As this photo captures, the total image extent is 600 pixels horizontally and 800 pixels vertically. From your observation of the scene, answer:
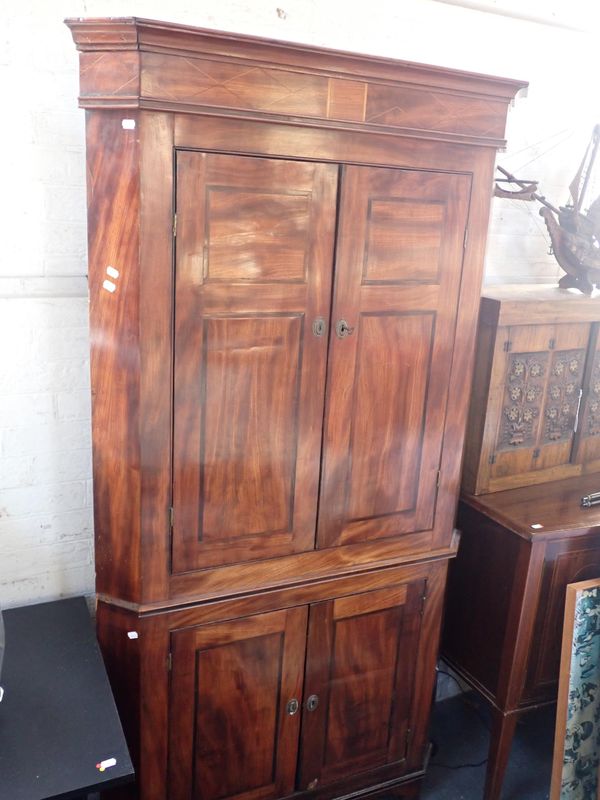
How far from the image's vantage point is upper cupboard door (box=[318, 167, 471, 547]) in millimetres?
1688

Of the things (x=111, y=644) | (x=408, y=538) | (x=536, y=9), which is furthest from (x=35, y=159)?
(x=536, y=9)

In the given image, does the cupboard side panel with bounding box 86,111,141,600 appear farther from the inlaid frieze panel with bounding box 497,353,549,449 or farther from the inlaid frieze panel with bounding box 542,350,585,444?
the inlaid frieze panel with bounding box 542,350,585,444

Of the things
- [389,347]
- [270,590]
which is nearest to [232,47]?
[389,347]

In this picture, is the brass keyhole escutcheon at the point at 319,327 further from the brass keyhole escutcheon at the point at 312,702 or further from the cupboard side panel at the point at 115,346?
the brass keyhole escutcheon at the point at 312,702

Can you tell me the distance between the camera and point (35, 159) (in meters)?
1.78

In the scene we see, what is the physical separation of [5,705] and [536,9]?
2.40 meters

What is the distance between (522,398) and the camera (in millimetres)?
2191

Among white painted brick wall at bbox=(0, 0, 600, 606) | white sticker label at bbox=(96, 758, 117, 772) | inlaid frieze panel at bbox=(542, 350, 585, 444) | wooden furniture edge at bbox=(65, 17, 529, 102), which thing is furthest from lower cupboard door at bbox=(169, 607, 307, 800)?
wooden furniture edge at bbox=(65, 17, 529, 102)

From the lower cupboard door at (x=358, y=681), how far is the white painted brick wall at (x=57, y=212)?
691 mm

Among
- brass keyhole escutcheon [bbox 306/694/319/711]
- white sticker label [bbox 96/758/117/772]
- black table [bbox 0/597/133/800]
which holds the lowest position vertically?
brass keyhole escutcheon [bbox 306/694/319/711]

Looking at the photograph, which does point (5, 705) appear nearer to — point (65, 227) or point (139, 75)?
point (65, 227)

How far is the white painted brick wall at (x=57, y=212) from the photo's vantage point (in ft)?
5.73

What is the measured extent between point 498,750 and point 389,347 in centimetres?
126

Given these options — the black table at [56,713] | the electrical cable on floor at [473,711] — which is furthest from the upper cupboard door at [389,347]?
the electrical cable on floor at [473,711]
